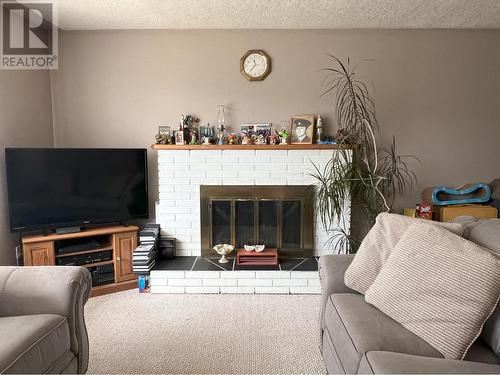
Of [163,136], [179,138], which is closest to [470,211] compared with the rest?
[179,138]

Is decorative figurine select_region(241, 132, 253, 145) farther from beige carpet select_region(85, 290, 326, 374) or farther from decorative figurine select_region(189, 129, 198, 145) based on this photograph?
beige carpet select_region(85, 290, 326, 374)

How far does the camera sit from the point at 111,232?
113 inches

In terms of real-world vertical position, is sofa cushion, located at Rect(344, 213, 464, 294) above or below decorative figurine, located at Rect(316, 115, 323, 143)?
below

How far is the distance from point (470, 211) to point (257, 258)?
6.62 feet

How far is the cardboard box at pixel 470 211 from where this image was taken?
9.68ft

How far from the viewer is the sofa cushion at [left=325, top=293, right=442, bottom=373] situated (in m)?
1.26

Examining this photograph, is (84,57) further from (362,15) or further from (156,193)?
(362,15)

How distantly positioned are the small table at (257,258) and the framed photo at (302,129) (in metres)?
1.10

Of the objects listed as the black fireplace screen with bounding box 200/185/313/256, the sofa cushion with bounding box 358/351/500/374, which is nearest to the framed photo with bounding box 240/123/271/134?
the black fireplace screen with bounding box 200/185/313/256

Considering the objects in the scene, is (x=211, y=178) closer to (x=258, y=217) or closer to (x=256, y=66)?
(x=258, y=217)

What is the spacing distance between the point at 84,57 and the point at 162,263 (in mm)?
2162

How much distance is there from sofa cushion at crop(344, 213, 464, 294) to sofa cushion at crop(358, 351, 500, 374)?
48 centimetres

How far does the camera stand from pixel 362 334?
1.33m

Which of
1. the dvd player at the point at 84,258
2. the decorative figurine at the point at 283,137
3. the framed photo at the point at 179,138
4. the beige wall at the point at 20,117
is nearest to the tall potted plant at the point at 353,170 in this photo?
the decorative figurine at the point at 283,137
